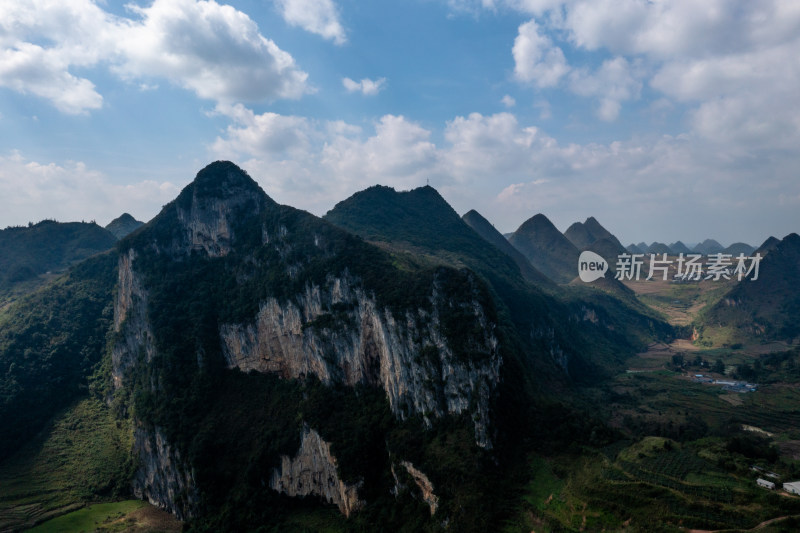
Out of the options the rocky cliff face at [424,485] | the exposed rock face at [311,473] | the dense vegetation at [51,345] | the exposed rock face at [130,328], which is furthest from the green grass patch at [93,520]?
the rocky cliff face at [424,485]

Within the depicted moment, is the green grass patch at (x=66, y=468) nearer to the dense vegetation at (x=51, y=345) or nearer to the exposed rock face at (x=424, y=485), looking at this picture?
A: the dense vegetation at (x=51, y=345)

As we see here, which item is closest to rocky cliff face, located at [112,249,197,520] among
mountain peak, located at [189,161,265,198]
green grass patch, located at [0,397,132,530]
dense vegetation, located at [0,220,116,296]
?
green grass patch, located at [0,397,132,530]

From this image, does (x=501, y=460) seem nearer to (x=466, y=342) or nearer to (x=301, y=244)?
(x=466, y=342)

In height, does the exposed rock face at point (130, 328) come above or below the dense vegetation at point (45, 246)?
below

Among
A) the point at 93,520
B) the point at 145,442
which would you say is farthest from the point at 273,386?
the point at 93,520

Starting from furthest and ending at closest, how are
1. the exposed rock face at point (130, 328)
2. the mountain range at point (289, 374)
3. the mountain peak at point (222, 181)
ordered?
the mountain peak at point (222, 181) < the exposed rock face at point (130, 328) < the mountain range at point (289, 374)

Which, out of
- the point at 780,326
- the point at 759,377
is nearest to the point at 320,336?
the point at 759,377
